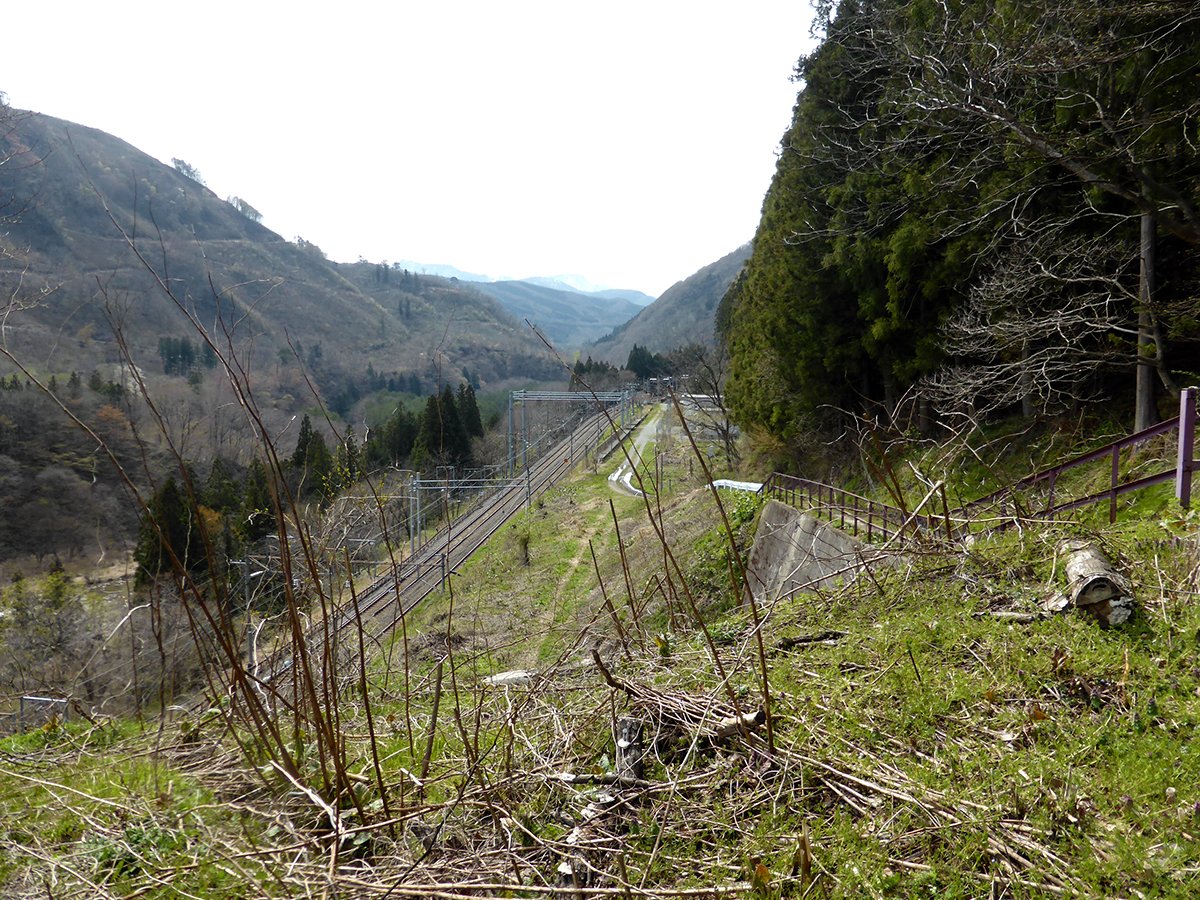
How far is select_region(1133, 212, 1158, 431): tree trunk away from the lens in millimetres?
7939

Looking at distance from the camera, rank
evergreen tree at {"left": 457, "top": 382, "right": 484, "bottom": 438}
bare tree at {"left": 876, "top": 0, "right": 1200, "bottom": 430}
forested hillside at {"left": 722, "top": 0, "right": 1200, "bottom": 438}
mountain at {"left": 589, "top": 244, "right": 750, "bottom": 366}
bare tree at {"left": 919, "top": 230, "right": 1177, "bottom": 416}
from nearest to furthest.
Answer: bare tree at {"left": 876, "top": 0, "right": 1200, "bottom": 430} < forested hillside at {"left": 722, "top": 0, "right": 1200, "bottom": 438} < bare tree at {"left": 919, "top": 230, "right": 1177, "bottom": 416} < evergreen tree at {"left": 457, "top": 382, "right": 484, "bottom": 438} < mountain at {"left": 589, "top": 244, "right": 750, "bottom": 366}

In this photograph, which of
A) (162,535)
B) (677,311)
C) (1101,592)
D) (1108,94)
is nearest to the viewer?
(162,535)

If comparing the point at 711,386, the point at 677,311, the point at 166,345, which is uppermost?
the point at 677,311

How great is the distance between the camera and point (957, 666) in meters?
2.96

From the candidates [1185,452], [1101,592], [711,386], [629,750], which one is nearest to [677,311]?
[711,386]

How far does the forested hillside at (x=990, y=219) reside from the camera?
720cm

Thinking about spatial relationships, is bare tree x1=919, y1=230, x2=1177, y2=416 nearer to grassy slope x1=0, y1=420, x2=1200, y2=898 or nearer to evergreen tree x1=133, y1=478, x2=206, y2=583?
grassy slope x1=0, y1=420, x2=1200, y2=898

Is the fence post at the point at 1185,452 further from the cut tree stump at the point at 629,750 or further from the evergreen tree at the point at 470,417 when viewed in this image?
the evergreen tree at the point at 470,417

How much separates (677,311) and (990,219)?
389 feet

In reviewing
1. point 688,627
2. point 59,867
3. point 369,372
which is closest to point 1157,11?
point 688,627

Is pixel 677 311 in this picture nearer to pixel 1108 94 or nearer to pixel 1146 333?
pixel 1108 94

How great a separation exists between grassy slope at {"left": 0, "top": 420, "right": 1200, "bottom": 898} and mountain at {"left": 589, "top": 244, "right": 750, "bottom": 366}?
333ft

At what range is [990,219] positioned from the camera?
34.3ft

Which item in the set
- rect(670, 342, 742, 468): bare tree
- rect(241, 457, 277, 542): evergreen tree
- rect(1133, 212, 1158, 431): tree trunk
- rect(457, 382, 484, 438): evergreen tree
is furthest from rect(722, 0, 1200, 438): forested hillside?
rect(457, 382, 484, 438): evergreen tree
